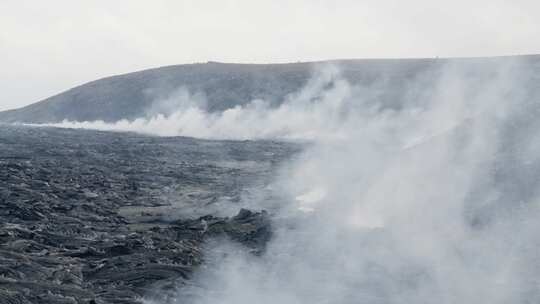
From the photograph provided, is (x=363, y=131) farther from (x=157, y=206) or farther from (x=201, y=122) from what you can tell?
(x=157, y=206)

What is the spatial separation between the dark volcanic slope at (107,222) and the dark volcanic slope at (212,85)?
132ft

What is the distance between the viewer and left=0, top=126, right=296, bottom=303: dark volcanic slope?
12.8 m

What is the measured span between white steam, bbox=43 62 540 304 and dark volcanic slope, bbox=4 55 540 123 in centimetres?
4517

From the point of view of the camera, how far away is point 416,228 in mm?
17516

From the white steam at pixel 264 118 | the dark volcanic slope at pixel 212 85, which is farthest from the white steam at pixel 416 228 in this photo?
the dark volcanic slope at pixel 212 85

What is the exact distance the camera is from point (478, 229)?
55.6 ft

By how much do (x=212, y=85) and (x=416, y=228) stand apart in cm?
7436

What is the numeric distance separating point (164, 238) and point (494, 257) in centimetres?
861

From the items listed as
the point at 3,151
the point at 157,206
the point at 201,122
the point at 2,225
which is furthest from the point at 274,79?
the point at 2,225

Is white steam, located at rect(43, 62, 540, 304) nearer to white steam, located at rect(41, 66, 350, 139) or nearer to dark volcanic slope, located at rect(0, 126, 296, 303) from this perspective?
dark volcanic slope, located at rect(0, 126, 296, 303)

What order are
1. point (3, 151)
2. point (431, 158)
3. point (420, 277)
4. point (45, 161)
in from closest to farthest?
point (420, 277), point (431, 158), point (45, 161), point (3, 151)

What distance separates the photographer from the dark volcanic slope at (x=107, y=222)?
12.8 metres

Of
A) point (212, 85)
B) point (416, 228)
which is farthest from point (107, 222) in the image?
point (212, 85)

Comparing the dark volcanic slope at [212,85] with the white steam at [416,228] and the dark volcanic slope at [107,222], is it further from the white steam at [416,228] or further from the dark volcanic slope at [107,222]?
the white steam at [416,228]
